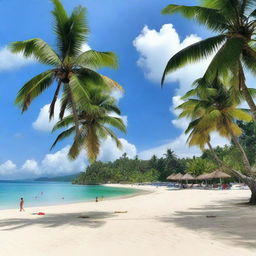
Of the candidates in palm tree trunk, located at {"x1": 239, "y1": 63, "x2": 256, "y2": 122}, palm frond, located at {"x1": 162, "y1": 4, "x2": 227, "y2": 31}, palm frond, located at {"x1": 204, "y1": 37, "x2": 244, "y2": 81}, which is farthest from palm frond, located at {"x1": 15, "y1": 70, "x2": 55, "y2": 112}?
palm tree trunk, located at {"x1": 239, "y1": 63, "x2": 256, "y2": 122}

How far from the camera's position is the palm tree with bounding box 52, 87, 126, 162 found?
1529 cm

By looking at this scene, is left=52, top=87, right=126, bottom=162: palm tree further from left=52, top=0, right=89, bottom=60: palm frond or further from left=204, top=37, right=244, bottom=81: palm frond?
left=204, top=37, right=244, bottom=81: palm frond

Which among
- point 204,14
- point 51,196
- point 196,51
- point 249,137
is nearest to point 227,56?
point 196,51

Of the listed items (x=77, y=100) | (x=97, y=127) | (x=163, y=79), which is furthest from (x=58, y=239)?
(x=97, y=127)

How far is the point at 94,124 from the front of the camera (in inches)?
630

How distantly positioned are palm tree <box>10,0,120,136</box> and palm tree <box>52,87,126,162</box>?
8.71 feet

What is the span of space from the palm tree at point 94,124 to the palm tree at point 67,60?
266 cm

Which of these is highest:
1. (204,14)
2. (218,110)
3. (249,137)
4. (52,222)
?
(249,137)

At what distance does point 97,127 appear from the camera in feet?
53.6

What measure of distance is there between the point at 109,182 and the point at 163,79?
108 metres

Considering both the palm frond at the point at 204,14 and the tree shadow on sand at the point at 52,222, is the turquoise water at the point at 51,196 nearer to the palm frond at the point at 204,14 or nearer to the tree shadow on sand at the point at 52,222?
the tree shadow on sand at the point at 52,222

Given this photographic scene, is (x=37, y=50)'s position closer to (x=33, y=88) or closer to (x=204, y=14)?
(x=33, y=88)

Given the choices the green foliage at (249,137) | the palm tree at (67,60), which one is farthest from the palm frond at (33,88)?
the green foliage at (249,137)

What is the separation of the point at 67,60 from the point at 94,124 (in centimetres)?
482
